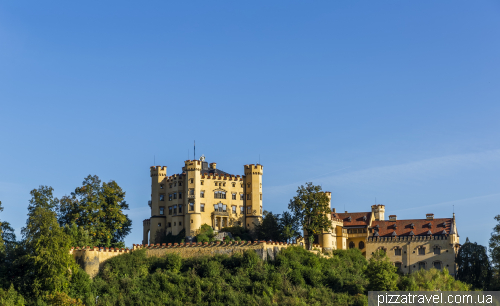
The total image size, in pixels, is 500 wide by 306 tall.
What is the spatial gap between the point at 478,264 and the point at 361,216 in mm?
19306

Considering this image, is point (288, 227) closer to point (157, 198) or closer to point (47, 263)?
point (157, 198)

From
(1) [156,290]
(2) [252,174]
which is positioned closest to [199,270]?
(1) [156,290]

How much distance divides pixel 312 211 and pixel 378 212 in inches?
687

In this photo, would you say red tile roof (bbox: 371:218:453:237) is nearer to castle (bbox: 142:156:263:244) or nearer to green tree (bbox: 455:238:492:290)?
green tree (bbox: 455:238:492:290)

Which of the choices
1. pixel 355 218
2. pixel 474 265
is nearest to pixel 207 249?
pixel 355 218

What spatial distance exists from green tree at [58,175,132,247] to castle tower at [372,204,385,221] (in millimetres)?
38986

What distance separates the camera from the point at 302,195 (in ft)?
325

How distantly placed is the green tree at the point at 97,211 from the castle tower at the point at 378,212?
128ft

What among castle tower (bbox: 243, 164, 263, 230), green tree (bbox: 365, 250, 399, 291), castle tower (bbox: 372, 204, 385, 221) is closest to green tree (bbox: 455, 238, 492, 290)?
castle tower (bbox: 372, 204, 385, 221)

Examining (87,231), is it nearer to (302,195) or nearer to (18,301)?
(18,301)

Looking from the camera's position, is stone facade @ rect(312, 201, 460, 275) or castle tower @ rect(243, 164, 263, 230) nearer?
stone facade @ rect(312, 201, 460, 275)

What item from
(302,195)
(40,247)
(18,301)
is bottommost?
(18,301)

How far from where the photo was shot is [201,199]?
106688mm

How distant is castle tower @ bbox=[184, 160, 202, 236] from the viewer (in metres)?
105
